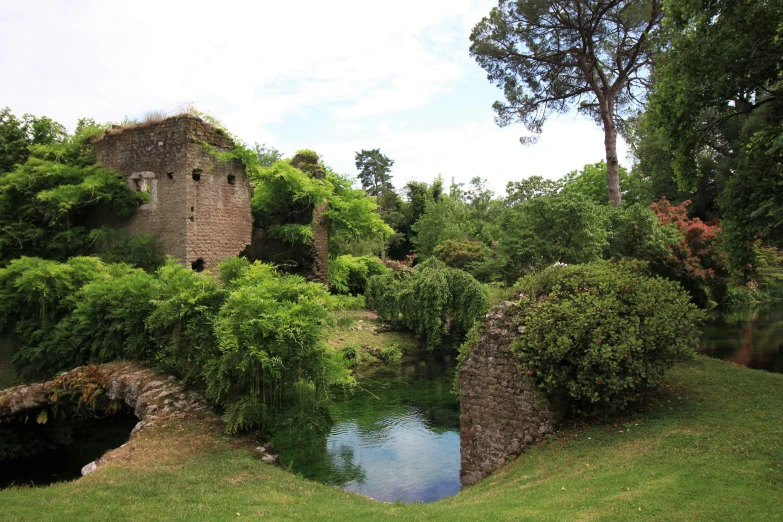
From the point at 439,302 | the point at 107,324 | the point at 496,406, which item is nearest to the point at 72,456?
the point at 107,324

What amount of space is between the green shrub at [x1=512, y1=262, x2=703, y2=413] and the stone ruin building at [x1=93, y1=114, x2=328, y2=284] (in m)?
10.6

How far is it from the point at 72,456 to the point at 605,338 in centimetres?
1165

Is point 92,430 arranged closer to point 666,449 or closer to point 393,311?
point 393,311

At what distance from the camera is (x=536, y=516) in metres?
5.31

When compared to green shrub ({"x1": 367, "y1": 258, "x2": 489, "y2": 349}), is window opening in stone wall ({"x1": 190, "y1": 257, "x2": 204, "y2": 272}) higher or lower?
higher

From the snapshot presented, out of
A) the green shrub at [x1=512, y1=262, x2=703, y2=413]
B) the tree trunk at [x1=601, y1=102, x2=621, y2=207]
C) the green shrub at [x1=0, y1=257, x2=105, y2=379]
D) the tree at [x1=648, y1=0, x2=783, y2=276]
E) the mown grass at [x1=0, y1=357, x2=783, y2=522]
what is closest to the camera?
the mown grass at [x1=0, y1=357, x2=783, y2=522]

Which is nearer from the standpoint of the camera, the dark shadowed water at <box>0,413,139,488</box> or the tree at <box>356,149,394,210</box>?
the dark shadowed water at <box>0,413,139,488</box>

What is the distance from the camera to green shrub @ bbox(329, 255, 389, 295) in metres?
22.3

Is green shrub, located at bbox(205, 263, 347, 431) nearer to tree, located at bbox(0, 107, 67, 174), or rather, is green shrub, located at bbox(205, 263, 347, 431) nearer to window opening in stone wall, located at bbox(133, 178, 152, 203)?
window opening in stone wall, located at bbox(133, 178, 152, 203)

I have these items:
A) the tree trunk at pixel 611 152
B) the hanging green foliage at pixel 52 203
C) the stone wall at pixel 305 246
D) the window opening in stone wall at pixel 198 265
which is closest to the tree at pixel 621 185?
the tree trunk at pixel 611 152

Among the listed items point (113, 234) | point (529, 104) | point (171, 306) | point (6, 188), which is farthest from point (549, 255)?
point (6, 188)

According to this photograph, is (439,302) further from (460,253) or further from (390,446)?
(460,253)

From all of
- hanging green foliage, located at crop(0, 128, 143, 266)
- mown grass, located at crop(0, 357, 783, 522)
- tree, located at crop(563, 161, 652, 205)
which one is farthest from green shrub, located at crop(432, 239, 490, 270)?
mown grass, located at crop(0, 357, 783, 522)

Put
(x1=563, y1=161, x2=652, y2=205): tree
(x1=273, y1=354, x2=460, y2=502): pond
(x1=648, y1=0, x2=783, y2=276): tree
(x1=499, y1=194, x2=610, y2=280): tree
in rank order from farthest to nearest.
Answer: (x1=563, y1=161, x2=652, y2=205): tree → (x1=499, y1=194, x2=610, y2=280): tree → (x1=273, y1=354, x2=460, y2=502): pond → (x1=648, y1=0, x2=783, y2=276): tree
